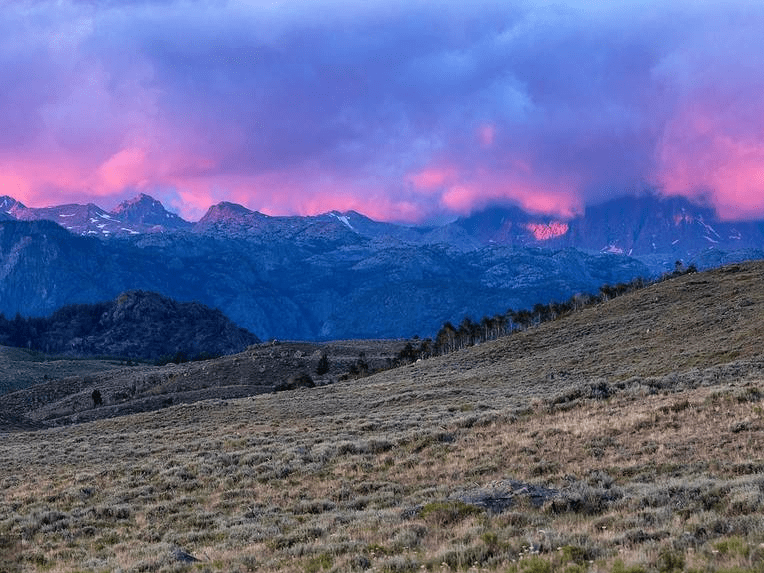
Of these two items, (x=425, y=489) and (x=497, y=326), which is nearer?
(x=425, y=489)

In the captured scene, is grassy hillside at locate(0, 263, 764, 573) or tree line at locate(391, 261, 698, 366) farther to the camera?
tree line at locate(391, 261, 698, 366)

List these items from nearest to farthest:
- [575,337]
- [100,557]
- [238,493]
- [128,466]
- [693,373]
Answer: [100,557] < [238,493] < [128,466] < [693,373] < [575,337]

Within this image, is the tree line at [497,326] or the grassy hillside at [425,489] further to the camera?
the tree line at [497,326]

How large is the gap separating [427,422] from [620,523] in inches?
780

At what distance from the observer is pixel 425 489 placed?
20.2 metres

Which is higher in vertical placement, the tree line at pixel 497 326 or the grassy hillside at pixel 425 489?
the tree line at pixel 497 326

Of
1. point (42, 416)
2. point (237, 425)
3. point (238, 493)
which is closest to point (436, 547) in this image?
point (238, 493)

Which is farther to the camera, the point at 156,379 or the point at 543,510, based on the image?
the point at 156,379

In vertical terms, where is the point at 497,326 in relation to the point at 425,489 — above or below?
above

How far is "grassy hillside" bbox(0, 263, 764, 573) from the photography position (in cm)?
1307

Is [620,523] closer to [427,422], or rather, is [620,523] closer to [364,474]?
[364,474]

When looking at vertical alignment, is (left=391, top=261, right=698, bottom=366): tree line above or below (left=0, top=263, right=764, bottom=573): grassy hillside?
above

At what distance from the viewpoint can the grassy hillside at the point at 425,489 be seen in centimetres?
1307

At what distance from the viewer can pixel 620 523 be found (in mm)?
14086
